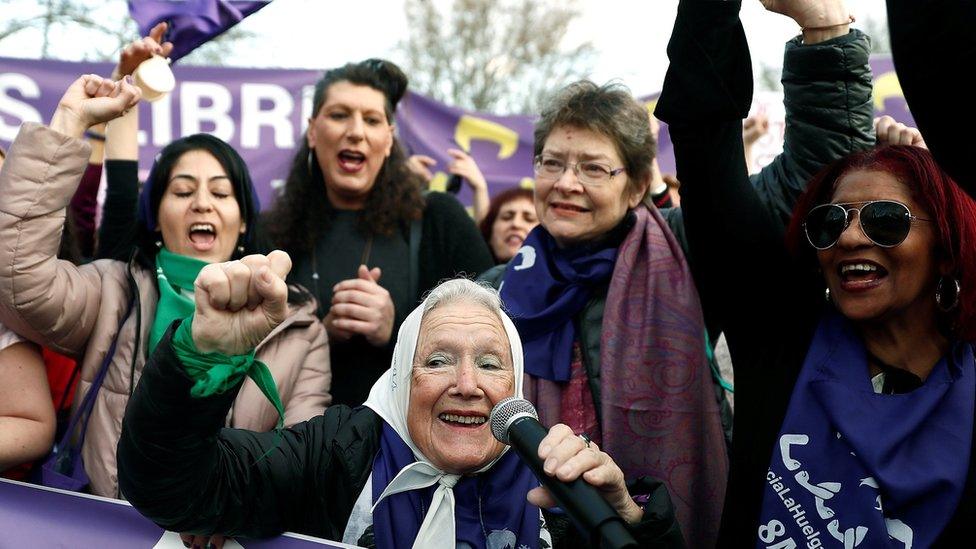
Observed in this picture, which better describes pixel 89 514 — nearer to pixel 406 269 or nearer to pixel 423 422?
pixel 423 422

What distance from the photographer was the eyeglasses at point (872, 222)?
2467 mm

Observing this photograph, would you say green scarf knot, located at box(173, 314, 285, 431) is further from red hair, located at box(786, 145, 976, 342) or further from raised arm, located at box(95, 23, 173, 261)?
raised arm, located at box(95, 23, 173, 261)

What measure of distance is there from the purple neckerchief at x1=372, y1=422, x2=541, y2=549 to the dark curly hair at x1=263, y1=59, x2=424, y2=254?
59.9 inches

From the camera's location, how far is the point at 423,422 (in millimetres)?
2438

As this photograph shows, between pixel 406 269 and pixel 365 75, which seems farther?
pixel 365 75

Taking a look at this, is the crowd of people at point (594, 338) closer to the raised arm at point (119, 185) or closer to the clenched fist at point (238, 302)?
the clenched fist at point (238, 302)

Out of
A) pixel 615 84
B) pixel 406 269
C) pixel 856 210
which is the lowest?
pixel 406 269

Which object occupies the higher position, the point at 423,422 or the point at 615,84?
the point at 615,84

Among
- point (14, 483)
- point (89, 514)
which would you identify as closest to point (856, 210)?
point (89, 514)

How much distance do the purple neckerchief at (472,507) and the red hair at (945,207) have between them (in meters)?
1.10

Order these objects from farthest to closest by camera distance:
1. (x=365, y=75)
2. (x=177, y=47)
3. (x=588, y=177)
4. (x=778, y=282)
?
(x=365, y=75) → (x=177, y=47) → (x=588, y=177) → (x=778, y=282)

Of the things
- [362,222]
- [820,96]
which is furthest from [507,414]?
[362,222]

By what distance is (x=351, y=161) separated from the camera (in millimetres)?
3953

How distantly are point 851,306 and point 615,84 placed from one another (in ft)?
3.90
